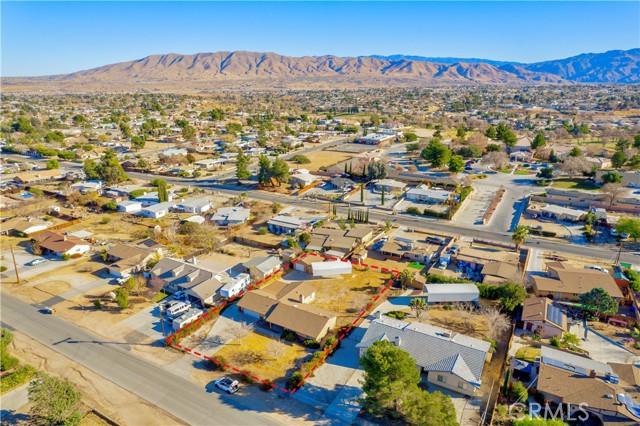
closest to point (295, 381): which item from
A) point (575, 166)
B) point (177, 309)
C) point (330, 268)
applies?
point (177, 309)

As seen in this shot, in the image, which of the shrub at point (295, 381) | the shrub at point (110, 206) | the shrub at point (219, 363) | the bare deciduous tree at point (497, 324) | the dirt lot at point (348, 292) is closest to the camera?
the shrub at point (295, 381)

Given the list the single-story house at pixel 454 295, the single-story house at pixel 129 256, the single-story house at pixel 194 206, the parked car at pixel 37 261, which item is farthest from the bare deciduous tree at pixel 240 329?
Result: the single-story house at pixel 194 206

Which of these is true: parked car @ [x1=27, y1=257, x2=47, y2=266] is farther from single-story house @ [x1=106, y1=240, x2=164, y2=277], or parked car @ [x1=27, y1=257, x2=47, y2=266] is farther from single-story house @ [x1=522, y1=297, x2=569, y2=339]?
single-story house @ [x1=522, y1=297, x2=569, y2=339]

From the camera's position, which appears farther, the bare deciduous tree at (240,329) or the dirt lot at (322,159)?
the dirt lot at (322,159)

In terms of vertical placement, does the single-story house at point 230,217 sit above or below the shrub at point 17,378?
above

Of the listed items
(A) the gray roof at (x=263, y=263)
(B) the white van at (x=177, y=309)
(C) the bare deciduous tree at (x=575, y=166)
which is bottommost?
(B) the white van at (x=177, y=309)

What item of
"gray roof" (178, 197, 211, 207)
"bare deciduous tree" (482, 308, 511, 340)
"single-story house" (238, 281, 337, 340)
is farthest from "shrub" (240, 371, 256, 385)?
"gray roof" (178, 197, 211, 207)

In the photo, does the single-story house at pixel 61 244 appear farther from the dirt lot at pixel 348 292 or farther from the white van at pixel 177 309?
the dirt lot at pixel 348 292

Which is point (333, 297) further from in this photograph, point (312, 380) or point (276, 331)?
point (312, 380)
